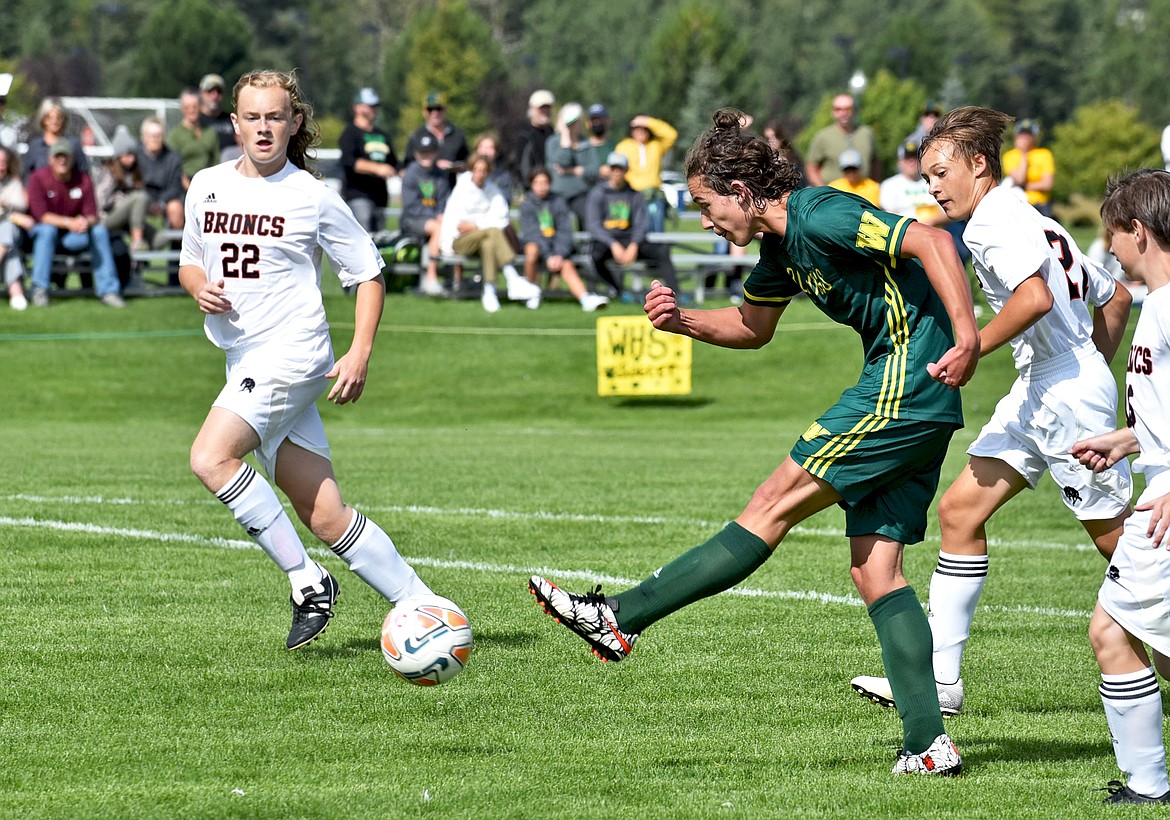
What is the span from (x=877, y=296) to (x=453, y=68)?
79.9m

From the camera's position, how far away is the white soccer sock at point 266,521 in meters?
6.22

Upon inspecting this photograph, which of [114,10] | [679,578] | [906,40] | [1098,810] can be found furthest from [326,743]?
[906,40]

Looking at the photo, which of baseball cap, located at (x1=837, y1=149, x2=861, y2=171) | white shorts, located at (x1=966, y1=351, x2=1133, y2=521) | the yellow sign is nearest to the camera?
white shorts, located at (x1=966, y1=351, x2=1133, y2=521)

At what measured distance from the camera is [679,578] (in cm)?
493

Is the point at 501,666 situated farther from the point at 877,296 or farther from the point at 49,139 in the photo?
the point at 49,139

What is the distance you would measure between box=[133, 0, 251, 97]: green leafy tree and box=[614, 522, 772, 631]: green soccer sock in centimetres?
7911

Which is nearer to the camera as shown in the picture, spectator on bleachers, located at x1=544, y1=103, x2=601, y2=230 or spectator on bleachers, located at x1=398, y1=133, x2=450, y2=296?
spectator on bleachers, located at x1=398, y1=133, x2=450, y2=296

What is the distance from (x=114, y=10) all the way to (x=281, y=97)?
6081 centimetres

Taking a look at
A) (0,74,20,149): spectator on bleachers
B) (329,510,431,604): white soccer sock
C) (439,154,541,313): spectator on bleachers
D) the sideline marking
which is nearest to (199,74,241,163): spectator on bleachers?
(0,74,20,149): spectator on bleachers

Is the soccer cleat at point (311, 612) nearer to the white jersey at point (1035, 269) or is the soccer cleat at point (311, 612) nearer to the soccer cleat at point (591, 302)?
the white jersey at point (1035, 269)

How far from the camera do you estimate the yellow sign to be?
17.7m

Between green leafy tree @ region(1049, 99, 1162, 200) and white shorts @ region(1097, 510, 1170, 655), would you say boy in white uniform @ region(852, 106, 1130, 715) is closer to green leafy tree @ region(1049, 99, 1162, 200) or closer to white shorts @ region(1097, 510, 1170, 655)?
white shorts @ region(1097, 510, 1170, 655)

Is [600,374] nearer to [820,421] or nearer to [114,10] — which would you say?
[820,421]

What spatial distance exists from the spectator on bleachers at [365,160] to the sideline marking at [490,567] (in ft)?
40.9
